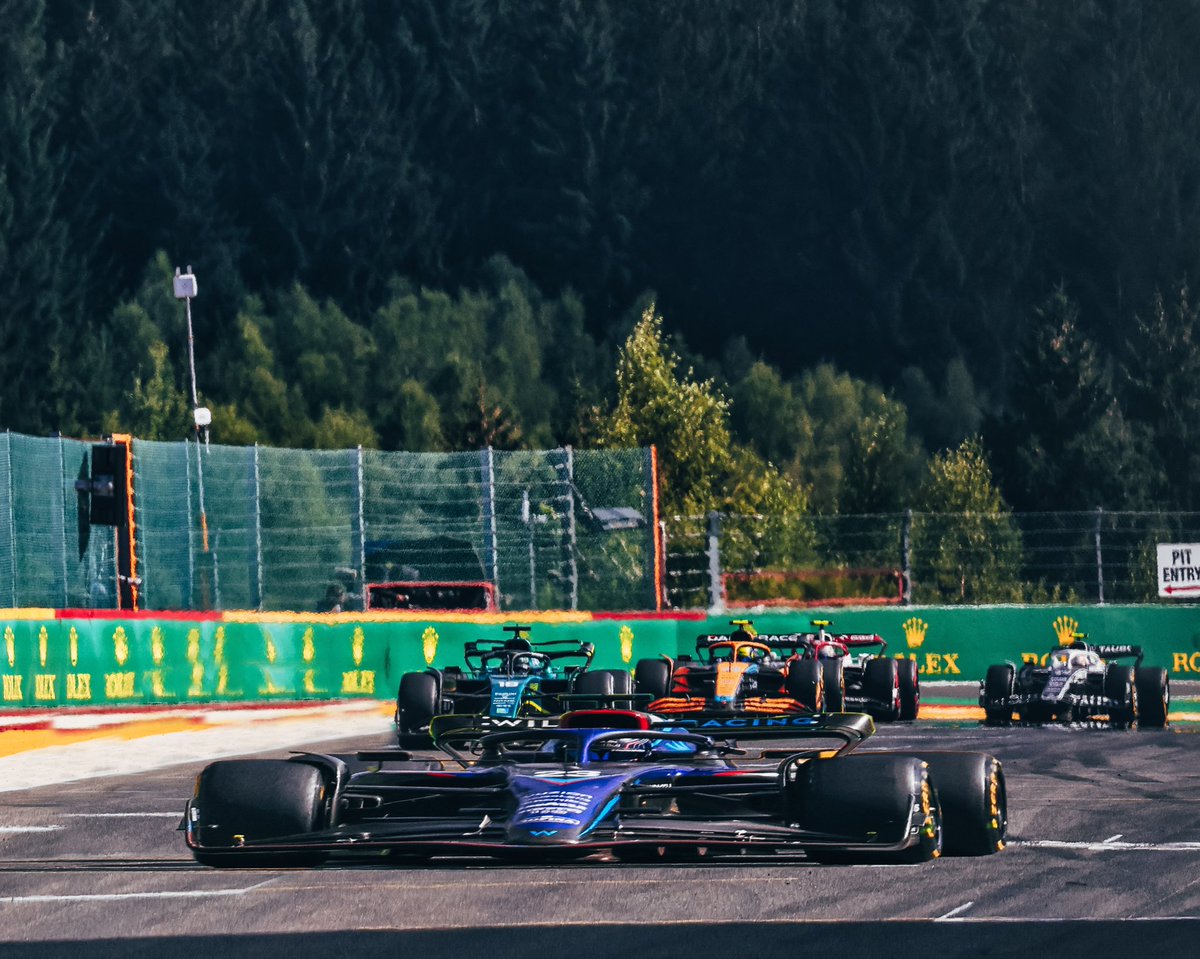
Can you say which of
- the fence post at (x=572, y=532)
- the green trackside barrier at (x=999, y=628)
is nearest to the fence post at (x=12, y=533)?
the fence post at (x=572, y=532)

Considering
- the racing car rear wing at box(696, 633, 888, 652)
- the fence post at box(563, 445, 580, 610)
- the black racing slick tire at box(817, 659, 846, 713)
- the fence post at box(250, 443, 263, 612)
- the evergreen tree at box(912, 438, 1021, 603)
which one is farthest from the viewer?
the evergreen tree at box(912, 438, 1021, 603)

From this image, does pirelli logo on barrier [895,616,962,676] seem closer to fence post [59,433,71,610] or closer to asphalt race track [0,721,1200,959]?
fence post [59,433,71,610]

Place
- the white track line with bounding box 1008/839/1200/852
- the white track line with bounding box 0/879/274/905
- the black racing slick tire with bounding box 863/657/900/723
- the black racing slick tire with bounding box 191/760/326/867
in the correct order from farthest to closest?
the black racing slick tire with bounding box 863/657/900/723 < the white track line with bounding box 1008/839/1200/852 < the white track line with bounding box 0/879/274/905 < the black racing slick tire with bounding box 191/760/326/867

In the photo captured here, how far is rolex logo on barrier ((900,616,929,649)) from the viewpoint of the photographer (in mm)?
28984

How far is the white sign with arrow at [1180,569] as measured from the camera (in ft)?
97.6

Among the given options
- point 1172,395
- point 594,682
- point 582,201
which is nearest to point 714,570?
point 594,682

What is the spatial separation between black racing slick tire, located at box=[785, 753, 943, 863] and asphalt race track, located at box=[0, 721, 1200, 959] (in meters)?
0.21

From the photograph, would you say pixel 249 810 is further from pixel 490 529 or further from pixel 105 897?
pixel 490 529

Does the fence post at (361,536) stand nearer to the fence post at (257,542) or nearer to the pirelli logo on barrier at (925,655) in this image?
the fence post at (257,542)

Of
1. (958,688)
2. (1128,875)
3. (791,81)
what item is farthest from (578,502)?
(791,81)

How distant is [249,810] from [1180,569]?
2219 cm

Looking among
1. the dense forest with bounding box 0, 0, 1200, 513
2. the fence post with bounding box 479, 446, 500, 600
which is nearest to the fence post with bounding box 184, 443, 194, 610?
the fence post with bounding box 479, 446, 500, 600

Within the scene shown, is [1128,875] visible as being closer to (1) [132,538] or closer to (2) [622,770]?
(2) [622,770]

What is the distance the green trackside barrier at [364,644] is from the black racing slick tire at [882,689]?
5.72 meters
